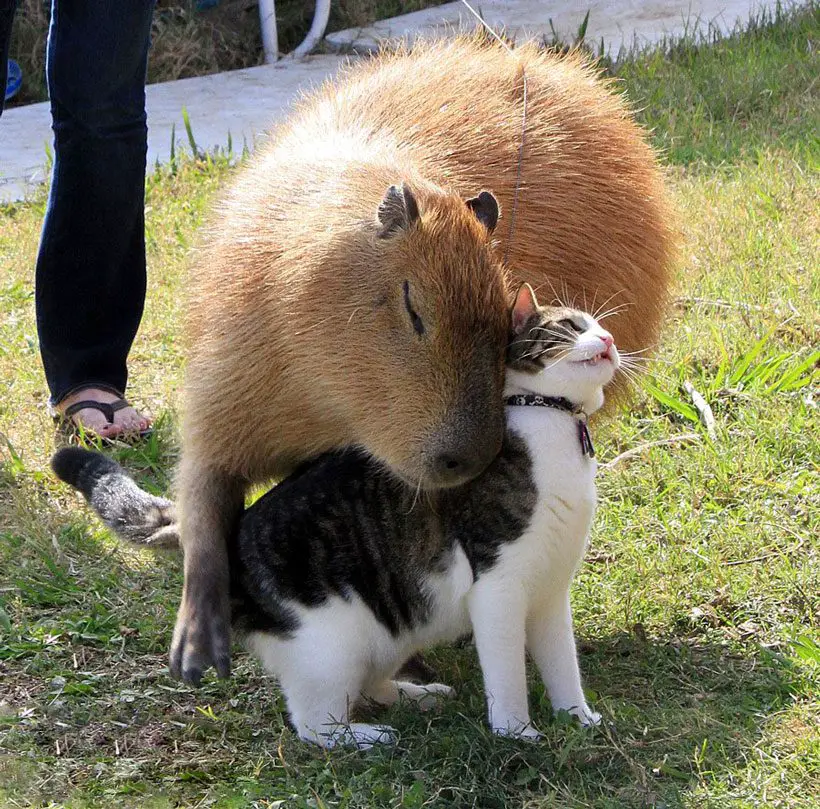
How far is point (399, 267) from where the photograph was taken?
248 centimetres

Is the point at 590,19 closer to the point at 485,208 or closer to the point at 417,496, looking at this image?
the point at 485,208

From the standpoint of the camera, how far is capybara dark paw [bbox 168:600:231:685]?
8.88ft

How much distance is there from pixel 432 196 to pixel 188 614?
102cm

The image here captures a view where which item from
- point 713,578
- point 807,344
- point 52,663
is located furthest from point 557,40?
point 52,663

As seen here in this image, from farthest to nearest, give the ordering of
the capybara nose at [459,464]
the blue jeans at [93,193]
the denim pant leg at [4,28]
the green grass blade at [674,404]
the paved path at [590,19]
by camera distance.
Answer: the paved path at [590,19] → the green grass blade at [674,404] → the blue jeans at [93,193] → the denim pant leg at [4,28] → the capybara nose at [459,464]

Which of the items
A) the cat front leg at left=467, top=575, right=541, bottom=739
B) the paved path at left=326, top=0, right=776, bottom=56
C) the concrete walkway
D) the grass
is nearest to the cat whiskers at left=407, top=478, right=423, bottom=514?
the cat front leg at left=467, top=575, right=541, bottom=739

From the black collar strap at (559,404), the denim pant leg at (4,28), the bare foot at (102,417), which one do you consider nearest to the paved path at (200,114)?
the bare foot at (102,417)

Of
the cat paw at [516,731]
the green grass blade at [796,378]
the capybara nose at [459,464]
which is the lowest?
the cat paw at [516,731]

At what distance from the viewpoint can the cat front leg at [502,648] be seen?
2496 mm

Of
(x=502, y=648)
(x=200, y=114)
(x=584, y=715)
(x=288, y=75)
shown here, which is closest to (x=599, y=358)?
(x=502, y=648)

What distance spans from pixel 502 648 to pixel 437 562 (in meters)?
0.22

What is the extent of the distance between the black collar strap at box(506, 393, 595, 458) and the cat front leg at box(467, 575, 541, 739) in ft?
1.00

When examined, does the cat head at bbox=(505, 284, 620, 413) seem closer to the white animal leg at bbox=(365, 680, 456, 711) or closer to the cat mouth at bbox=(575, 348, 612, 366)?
the cat mouth at bbox=(575, 348, 612, 366)

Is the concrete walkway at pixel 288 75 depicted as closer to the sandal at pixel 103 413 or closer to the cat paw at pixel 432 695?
the sandal at pixel 103 413
